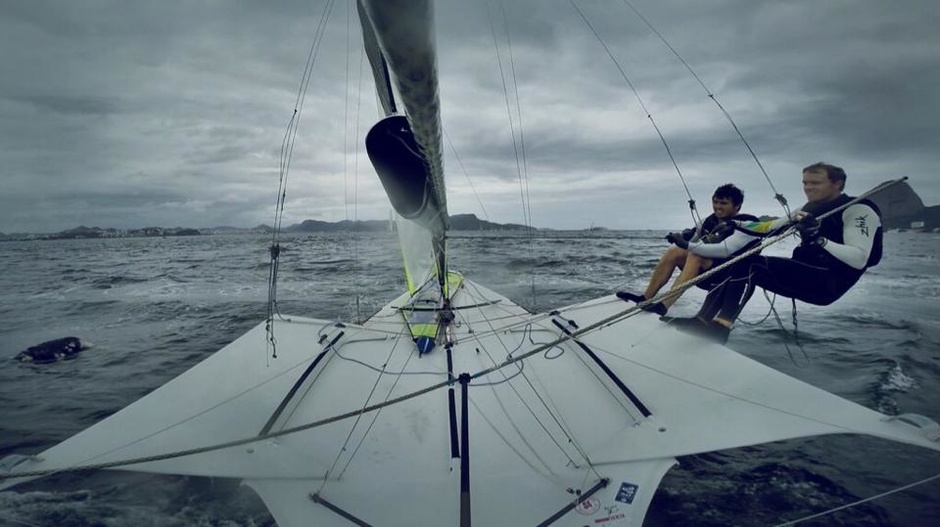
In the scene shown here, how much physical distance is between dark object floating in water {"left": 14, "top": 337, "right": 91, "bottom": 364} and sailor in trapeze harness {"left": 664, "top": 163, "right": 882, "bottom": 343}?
1136 cm

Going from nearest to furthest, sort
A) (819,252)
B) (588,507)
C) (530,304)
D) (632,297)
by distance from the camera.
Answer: (588,507)
(819,252)
(632,297)
(530,304)

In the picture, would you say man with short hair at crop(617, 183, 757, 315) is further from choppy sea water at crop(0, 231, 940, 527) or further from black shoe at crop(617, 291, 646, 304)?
choppy sea water at crop(0, 231, 940, 527)

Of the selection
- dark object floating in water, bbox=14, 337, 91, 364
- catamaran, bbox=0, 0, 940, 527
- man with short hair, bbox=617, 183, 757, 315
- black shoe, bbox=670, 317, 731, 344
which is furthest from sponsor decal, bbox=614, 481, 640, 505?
dark object floating in water, bbox=14, 337, 91, 364

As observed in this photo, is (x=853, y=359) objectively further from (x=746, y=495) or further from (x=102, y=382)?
(x=102, y=382)

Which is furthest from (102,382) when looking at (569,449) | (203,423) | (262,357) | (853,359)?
(853,359)

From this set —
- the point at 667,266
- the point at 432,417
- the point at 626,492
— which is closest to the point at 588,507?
the point at 626,492

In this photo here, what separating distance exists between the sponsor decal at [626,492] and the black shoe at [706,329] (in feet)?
7.03

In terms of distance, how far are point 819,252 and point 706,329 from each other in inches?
53.2

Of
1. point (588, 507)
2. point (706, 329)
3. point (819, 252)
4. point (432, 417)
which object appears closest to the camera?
point (588, 507)

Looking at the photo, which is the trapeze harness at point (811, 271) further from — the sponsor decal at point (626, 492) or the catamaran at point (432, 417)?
the sponsor decal at point (626, 492)

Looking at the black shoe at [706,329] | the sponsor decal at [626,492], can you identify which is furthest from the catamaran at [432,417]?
the black shoe at [706,329]

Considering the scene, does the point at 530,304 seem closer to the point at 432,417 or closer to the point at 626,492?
the point at 432,417

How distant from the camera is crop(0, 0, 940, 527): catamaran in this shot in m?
2.51

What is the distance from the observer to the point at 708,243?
3932 mm
